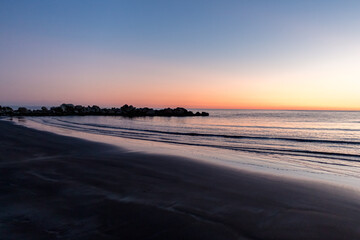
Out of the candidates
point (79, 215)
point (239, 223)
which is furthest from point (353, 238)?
point (79, 215)

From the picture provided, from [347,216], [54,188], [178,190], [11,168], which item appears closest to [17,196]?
[54,188]

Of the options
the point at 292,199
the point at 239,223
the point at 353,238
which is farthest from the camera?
the point at 292,199

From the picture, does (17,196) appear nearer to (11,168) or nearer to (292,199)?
(11,168)

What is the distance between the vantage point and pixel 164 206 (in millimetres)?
4418

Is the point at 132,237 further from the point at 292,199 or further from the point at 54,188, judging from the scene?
the point at 292,199

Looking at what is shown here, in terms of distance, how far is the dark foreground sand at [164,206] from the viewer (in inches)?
136

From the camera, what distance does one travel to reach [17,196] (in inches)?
184

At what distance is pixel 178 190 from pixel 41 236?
3.04 metres

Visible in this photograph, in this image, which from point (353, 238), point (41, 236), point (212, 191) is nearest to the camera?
point (41, 236)

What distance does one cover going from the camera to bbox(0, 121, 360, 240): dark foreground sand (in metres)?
3.46

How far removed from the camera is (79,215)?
153 inches

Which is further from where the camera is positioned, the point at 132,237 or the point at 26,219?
the point at 26,219

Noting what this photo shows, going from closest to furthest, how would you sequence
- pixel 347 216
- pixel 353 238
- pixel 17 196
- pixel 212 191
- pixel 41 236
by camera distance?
pixel 41 236
pixel 353 238
pixel 347 216
pixel 17 196
pixel 212 191

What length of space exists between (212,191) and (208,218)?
64.7 inches
